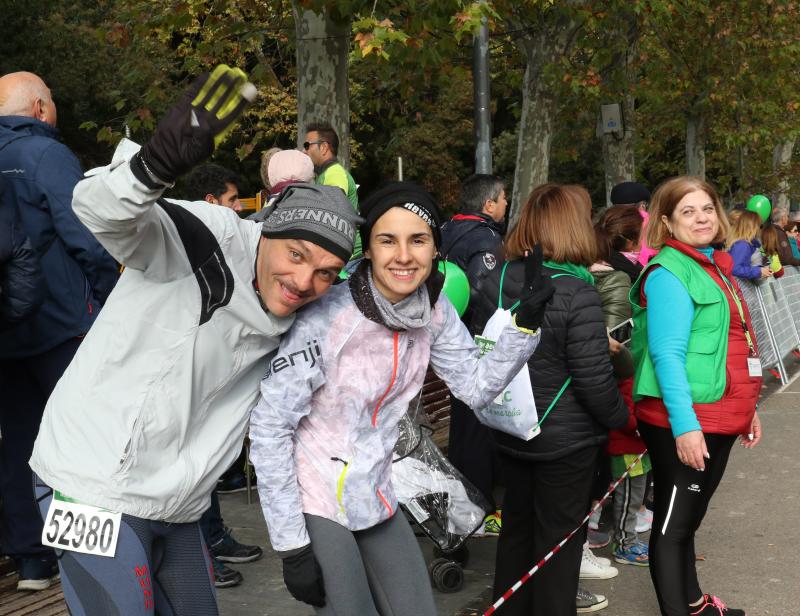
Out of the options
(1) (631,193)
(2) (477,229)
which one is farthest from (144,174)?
(1) (631,193)

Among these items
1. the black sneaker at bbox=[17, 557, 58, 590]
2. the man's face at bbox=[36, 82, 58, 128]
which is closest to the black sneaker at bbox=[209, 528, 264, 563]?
the black sneaker at bbox=[17, 557, 58, 590]

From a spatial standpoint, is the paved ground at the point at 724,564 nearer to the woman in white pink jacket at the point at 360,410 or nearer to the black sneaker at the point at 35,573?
the black sneaker at the point at 35,573

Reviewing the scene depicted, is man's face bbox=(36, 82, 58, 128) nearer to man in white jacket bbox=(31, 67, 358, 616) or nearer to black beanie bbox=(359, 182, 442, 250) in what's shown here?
black beanie bbox=(359, 182, 442, 250)

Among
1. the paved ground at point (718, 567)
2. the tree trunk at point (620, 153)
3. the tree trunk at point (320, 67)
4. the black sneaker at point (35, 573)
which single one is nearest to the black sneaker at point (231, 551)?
the paved ground at point (718, 567)

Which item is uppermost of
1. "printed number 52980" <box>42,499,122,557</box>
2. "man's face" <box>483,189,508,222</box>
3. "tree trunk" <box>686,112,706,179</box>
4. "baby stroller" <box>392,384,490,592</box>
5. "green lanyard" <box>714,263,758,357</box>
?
"tree trunk" <box>686,112,706,179</box>

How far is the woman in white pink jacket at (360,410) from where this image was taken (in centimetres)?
279

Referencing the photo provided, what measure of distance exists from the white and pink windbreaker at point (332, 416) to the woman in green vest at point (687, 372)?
4.65ft

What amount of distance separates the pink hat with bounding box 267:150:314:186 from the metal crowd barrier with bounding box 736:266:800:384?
552 centimetres

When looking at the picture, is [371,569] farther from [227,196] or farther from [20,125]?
[227,196]

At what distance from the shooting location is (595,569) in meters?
5.23

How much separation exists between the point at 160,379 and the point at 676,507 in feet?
8.15

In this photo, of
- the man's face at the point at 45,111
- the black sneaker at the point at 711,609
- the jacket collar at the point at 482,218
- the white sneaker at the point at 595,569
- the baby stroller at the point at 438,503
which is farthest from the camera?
the jacket collar at the point at 482,218

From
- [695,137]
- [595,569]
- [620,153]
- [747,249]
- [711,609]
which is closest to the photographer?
[711,609]

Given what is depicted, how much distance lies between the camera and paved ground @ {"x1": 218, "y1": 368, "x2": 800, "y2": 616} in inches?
191
